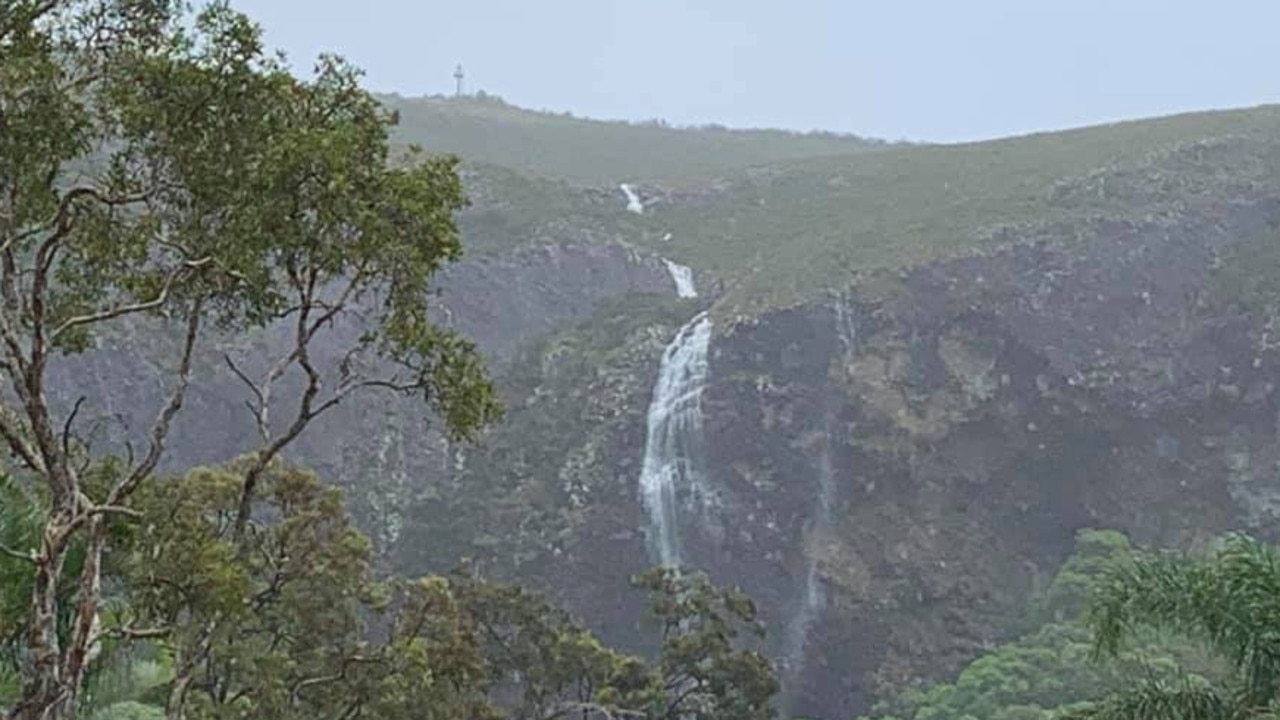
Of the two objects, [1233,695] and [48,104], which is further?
[1233,695]

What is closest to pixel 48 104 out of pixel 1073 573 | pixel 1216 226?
pixel 1073 573

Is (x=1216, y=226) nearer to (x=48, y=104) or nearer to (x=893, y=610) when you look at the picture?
(x=893, y=610)

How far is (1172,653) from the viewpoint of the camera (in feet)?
93.4

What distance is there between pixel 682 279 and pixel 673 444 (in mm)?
12156

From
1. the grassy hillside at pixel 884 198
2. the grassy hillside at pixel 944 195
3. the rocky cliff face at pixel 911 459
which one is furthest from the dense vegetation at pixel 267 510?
the grassy hillside at pixel 884 198

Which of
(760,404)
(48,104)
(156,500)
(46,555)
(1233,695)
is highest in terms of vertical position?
(760,404)

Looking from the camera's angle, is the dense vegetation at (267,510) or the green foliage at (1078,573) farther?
the green foliage at (1078,573)

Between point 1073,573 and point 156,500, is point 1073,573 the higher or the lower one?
the higher one

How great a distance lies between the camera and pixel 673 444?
42000mm

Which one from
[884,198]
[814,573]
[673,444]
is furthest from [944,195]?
[814,573]

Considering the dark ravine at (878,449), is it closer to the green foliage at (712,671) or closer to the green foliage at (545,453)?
the green foliage at (545,453)

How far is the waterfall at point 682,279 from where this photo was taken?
171ft

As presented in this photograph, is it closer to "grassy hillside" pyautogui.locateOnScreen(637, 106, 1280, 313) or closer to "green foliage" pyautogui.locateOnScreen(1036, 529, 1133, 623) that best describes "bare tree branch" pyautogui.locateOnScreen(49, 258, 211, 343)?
"green foliage" pyautogui.locateOnScreen(1036, 529, 1133, 623)

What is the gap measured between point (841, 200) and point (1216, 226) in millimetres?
17663
